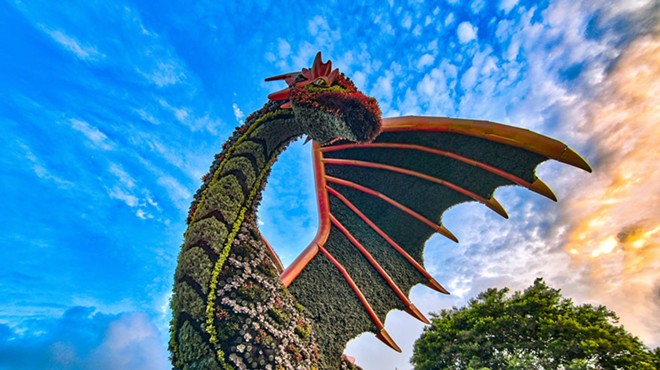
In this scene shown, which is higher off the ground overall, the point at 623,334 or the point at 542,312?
the point at 542,312

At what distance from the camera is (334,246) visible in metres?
6.01

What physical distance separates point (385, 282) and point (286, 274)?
2.06 m

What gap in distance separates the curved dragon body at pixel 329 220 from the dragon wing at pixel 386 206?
0.02 m

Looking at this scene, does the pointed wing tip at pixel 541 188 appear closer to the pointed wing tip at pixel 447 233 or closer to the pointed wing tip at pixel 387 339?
the pointed wing tip at pixel 447 233

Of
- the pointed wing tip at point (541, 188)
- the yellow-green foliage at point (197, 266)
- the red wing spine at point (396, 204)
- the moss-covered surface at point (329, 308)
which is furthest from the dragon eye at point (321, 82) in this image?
the pointed wing tip at point (541, 188)

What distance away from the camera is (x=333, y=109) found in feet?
11.5

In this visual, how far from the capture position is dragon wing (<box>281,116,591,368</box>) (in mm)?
4887

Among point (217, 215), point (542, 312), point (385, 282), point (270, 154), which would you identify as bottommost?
point (542, 312)

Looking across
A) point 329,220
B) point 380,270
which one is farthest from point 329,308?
point 329,220

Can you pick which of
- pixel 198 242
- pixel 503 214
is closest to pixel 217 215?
pixel 198 242

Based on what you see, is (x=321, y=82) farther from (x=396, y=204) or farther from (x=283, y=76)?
(x=396, y=204)

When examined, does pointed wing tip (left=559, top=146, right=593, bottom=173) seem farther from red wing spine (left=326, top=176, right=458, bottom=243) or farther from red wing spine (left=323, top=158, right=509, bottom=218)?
red wing spine (left=326, top=176, right=458, bottom=243)

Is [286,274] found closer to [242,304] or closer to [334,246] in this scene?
[334,246]

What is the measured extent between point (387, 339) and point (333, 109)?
472cm
